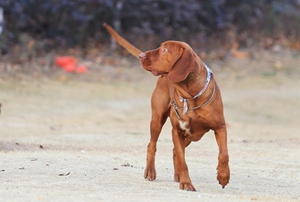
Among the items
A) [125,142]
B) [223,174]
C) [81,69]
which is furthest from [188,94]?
[81,69]

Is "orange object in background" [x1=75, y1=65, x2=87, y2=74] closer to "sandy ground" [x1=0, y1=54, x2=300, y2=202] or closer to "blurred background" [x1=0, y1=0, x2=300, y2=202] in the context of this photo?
"blurred background" [x1=0, y1=0, x2=300, y2=202]

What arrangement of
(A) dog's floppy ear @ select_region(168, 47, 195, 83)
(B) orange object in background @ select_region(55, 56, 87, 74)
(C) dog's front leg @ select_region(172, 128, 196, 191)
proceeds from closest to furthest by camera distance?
(A) dog's floppy ear @ select_region(168, 47, 195, 83) → (C) dog's front leg @ select_region(172, 128, 196, 191) → (B) orange object in background @ select_region(55, 56, 87, 74)

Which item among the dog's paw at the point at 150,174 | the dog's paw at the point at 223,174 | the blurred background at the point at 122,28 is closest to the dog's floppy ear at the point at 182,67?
the dog's paw at the point at 223,174

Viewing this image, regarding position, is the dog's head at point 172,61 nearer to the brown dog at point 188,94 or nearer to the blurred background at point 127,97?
the brown dog at point 188,94

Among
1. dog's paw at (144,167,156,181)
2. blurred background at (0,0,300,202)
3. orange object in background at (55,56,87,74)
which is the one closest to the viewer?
blurred background at (0,0,300,202)

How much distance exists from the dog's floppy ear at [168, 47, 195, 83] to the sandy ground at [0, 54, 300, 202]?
877 millimetres

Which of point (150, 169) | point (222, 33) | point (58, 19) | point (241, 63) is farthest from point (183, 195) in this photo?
point (222, 33)

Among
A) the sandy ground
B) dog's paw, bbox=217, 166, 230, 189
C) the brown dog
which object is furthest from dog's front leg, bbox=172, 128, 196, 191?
dog's paw, bbox=217, 166, 230, 189

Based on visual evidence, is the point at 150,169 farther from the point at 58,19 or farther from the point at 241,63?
the point at 241,63

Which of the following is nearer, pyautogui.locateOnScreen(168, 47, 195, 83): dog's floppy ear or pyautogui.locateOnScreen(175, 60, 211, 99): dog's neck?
pyautogui.locateOnScreen(168, 47, 195, 83): dog's floppy ear

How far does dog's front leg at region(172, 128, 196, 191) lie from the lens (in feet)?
19.9

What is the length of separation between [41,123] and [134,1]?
5427mm

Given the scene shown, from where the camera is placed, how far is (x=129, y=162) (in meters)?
7.41

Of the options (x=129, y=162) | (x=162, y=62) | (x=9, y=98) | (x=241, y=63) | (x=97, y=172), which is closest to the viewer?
(x=162, y=62)
